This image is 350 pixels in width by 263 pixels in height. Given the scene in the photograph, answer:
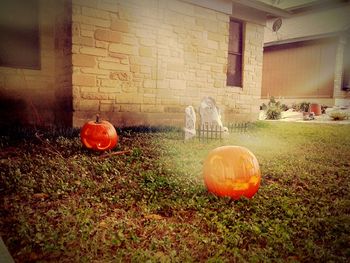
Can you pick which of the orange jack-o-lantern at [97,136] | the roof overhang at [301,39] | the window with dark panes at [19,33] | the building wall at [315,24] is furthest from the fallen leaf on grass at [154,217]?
the roof overhang at [301,39]

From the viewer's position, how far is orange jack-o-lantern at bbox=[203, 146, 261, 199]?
9.73 feet

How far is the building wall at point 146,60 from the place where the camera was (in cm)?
676

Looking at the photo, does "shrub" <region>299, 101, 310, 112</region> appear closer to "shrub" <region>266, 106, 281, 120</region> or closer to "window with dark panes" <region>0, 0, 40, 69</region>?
"shrub" <region>266, 106, 281, 120</region>

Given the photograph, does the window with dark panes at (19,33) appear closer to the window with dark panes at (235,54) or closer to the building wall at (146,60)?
the building wall at (146,60)

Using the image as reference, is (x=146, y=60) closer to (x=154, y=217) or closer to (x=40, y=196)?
(x=40, y=196)

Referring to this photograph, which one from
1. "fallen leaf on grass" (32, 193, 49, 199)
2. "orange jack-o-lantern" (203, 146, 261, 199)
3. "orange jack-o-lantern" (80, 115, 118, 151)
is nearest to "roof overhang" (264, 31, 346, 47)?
"orange jack-o-lantern" (80, 115, 118, 151)

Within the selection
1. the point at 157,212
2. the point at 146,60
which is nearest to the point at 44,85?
the point at 146,60

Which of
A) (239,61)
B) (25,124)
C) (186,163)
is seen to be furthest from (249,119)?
(25,124)

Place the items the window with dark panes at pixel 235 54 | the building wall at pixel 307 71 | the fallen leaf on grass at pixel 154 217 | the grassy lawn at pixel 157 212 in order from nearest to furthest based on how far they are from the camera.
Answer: the grassy lawn at pixel 157 212
the fallen leaf on grass at pixel 154 217
the window with dark panes at pixel 235 54
the building wall at pixel 307 71

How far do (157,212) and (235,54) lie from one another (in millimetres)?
9013

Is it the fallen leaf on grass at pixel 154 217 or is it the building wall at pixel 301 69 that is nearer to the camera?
the fallen leaf on grass at pixel 154 217

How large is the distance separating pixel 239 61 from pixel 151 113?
15.3 ft

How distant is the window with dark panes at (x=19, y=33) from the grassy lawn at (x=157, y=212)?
139 inches

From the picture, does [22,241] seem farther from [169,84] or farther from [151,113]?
[169,84]
